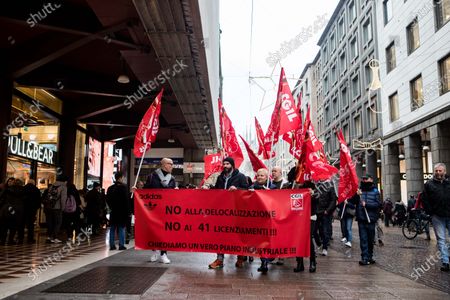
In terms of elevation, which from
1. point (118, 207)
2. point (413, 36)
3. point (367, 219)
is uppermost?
point (413, 36)

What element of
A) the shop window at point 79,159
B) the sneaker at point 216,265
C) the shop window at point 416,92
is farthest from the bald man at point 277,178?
the shop window at point 416,92

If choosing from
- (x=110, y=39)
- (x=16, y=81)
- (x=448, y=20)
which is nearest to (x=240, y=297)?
(x=110, y=39)

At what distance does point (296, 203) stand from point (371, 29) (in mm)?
30012

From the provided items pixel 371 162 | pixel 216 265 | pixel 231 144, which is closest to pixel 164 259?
pixel 216 265

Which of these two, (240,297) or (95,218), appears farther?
(95,218)

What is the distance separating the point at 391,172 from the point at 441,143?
782cm

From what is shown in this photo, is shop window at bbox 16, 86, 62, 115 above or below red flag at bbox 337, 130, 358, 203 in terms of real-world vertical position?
above

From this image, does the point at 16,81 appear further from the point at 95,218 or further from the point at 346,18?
the point at 346,18

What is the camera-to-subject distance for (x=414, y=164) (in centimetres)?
2498

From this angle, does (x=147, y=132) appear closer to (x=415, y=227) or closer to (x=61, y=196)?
(x=61, y=196)

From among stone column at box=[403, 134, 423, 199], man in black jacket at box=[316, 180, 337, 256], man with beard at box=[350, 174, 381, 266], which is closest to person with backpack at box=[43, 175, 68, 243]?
man in black jacket at box=[316, 180, 337, 256]

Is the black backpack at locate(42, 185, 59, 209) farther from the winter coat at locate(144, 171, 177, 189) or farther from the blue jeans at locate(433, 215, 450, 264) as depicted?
the blue jeans at locate(433, 215, 450, 264)

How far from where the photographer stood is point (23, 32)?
39.7 feet

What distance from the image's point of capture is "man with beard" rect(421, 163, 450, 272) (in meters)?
8.10
